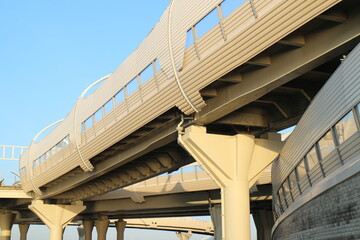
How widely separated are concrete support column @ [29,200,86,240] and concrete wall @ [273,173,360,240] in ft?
107

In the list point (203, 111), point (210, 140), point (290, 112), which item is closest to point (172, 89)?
point (203, 111)

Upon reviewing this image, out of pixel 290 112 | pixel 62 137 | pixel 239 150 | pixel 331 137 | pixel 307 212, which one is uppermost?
pixel 62 137

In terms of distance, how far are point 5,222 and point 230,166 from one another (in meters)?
44.5

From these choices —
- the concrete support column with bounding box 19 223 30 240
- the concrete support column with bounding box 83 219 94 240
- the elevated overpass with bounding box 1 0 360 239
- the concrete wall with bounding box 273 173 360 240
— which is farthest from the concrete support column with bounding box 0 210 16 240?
the concrete wall with bounding box 273 173 360 240

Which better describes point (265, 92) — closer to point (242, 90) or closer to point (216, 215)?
point (242, 90)

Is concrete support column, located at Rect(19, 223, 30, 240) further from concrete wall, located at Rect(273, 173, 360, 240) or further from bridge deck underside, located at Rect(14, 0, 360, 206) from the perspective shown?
concrete wall, located at Rect(273, 173, 360, 240)

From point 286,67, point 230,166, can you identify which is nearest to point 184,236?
point 230,166

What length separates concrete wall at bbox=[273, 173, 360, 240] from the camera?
9.27m

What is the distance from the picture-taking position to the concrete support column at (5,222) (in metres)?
55.3

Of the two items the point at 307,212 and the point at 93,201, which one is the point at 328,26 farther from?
the point at 93,201

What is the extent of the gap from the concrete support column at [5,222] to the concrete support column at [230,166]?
43223 millimetres

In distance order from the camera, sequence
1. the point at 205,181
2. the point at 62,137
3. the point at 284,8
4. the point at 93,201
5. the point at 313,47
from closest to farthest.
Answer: the point at 284,8 < the point at 313,47 < the point at 62,137 < the point at 205,181 < the point at 93,201

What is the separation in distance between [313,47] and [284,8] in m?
1.68

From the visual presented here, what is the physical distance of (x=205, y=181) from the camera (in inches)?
1642
